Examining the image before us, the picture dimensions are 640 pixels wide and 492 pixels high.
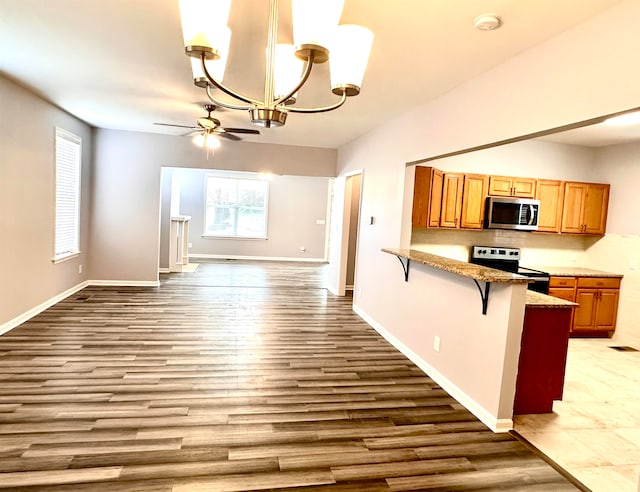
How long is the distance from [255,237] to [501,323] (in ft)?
29.2

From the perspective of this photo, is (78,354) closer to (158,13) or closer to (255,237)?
(158,13)

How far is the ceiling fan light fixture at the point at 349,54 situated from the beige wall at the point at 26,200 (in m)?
3.70

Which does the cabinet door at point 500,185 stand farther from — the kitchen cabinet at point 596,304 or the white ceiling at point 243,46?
the white ceiling at point 243,46

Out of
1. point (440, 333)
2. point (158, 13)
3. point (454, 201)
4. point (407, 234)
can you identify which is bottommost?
point (440, 333)

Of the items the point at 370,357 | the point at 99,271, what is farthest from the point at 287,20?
the point at 99,271

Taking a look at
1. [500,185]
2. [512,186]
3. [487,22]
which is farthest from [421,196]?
[487,22]

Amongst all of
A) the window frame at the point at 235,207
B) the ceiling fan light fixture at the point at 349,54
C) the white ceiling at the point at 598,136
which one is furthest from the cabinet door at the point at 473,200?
the window frame at the point at 235,207

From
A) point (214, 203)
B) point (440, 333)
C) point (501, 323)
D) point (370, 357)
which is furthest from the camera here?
point (214, 203)

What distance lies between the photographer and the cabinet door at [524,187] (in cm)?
495

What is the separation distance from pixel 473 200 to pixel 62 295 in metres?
5.56

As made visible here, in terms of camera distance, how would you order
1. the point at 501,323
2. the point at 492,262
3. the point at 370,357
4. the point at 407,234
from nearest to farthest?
the point at 501,323 → the point at 370,357 → the point at 407,234 → the point at 492,262

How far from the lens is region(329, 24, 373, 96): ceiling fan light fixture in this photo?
5.59ft

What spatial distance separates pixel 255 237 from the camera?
436 inches

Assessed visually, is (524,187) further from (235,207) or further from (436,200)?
(235,207)
